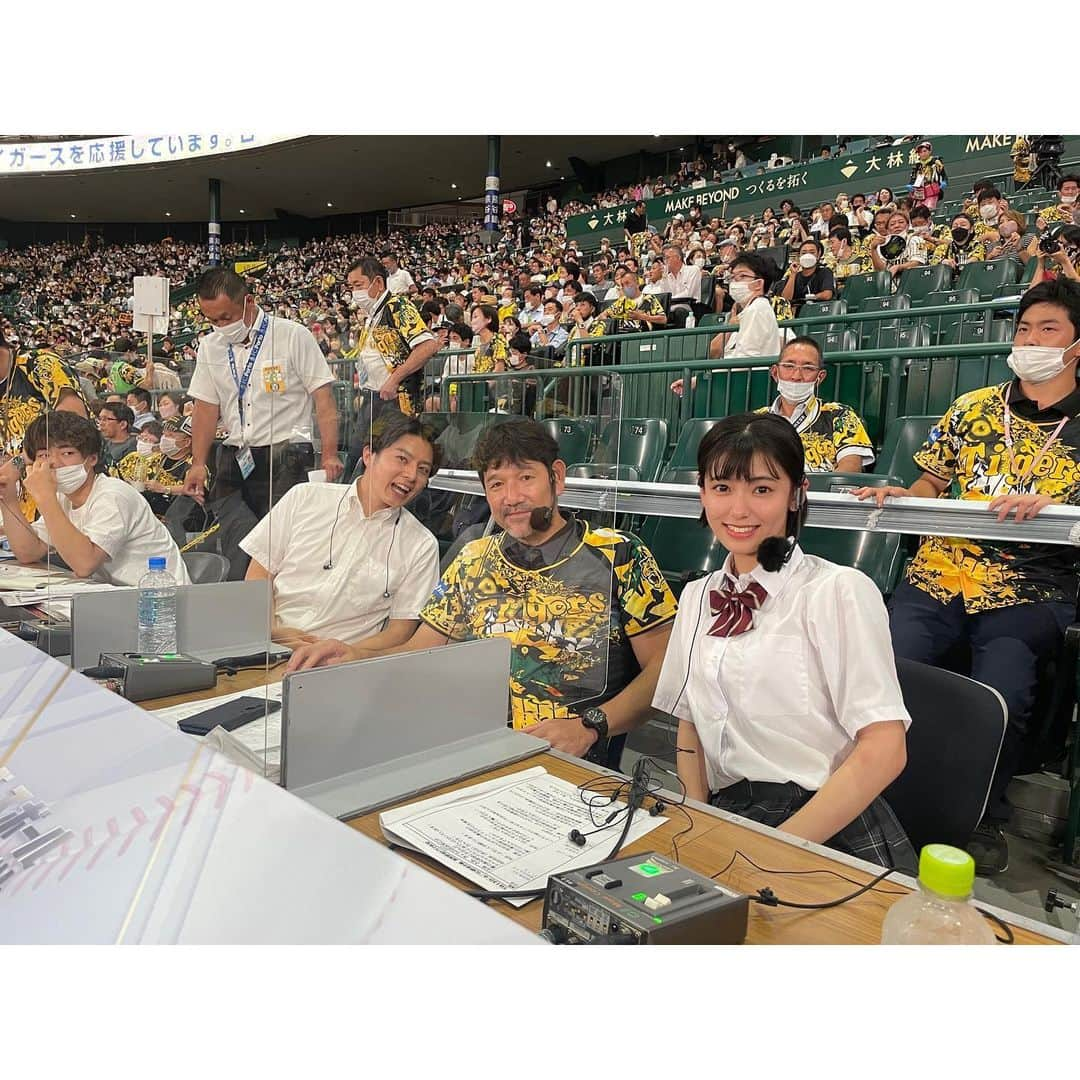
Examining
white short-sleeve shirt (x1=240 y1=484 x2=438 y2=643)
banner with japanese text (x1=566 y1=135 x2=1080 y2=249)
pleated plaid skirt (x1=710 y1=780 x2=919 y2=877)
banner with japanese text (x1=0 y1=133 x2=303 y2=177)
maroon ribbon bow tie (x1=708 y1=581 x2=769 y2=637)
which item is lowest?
pleated plaid skirt (x1=710 y1=780 x2=919 y2=877)

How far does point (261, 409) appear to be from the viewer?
54.9 inches

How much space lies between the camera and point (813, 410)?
3297 mm

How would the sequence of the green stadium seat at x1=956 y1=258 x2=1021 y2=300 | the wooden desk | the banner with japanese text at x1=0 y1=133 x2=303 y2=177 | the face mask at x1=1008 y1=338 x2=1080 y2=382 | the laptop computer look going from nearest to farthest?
1. the wooden desk
2. the laptop computer
3. the face mask at x1=1008 y1=338 x2=1080 y2=382
4. the green stadium seat at x1=956 y1=258 x2=1021 y2=300
5. the banner with japanese text at x1=0 y1=133 x2=303 y2=177

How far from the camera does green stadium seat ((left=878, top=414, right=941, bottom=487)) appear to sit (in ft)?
10.6

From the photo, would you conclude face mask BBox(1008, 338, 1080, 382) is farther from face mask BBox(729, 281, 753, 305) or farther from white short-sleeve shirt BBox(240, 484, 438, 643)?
face mask BBox(729, 281, 753, 305)

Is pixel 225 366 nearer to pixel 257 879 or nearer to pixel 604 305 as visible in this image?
pixel 257 879

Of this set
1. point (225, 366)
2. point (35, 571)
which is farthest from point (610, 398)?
point (35, 571)

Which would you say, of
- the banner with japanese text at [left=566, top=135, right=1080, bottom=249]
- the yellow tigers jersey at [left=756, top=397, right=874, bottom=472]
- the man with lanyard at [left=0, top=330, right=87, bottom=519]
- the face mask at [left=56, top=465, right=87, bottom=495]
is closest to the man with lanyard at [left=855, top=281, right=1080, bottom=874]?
the yellow tigers jersey at [left=756, top=397, right=874, bottom=472]

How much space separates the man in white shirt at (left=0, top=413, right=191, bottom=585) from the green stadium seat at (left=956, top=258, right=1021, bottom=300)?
15.9 feet

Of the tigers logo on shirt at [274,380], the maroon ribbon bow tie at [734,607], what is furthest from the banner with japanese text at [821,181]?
the tigers logo on shirt at [274,380]

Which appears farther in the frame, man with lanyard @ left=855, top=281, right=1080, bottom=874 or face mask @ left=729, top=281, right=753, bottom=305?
face mask @ left=729, top=281, right=753, bottom=305

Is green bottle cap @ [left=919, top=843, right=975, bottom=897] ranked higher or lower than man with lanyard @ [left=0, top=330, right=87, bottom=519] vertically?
lower

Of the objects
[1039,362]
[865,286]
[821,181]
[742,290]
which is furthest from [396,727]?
[821,181]

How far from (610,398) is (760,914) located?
3.09 ft
